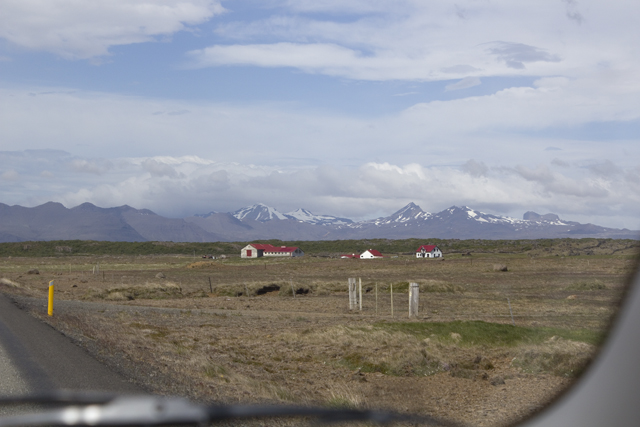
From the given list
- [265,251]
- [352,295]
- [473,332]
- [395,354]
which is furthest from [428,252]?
[395,354]

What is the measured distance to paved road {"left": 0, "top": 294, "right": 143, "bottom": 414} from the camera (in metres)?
8.33

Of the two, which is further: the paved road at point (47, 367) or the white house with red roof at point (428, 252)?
the white house with red roof at point (428, 252)

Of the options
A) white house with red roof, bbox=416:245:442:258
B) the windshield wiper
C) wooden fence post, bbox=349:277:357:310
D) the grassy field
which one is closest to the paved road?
the grassy field

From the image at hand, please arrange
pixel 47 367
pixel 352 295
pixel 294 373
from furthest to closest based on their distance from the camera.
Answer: pixel 352 295 < pixel 294 373 < pixel 47 367

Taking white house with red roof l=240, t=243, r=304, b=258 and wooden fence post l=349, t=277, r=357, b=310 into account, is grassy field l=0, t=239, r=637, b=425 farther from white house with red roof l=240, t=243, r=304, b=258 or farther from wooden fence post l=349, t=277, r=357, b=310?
white house with red roof l=240, t=243, r=304, b=258

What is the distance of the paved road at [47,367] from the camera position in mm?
8334

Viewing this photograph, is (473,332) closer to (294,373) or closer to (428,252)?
(294,373)

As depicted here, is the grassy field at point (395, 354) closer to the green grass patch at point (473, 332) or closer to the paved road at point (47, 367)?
the green grass patch at point (473, 332)

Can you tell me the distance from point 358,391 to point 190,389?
2816mm

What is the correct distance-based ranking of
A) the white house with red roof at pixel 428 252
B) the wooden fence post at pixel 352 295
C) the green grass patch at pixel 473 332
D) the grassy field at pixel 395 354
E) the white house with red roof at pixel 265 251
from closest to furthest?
1. the grassy field at pixel 395 354
2. the green grass patch at pixel 473 332
3. the wooden fence post at pixel 352 295
4. the white house with red roof at pixel 428 252
5. the white house with red roof at pixel 265 251

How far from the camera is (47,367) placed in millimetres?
9789

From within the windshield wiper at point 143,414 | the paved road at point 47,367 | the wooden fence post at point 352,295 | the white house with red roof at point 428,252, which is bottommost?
the white house with red roof at point 428,252

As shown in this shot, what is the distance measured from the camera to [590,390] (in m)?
4.08

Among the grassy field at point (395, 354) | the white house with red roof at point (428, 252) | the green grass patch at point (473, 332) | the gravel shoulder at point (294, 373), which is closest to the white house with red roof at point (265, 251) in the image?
the white house with red roof at point (428, 252)
